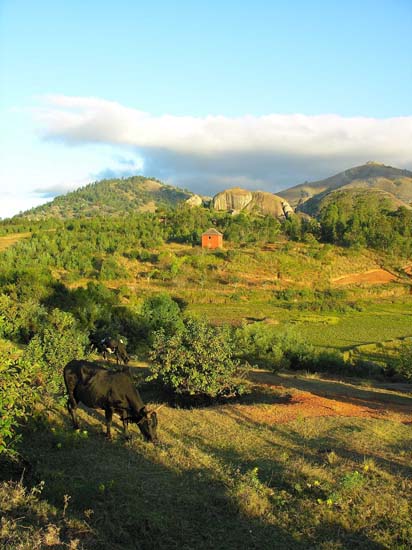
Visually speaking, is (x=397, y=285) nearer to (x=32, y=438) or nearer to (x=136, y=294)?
(x=136, y=294)

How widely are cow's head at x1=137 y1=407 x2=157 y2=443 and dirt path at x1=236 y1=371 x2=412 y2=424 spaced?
11.8 ft

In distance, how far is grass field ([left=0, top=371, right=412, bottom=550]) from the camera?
19.8 feet

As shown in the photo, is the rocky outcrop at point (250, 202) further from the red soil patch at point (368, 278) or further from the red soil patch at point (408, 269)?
the red soil patch at point (368, 278)

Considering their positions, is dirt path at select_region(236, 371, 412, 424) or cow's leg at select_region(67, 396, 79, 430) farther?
dirt path at select_region(236, 371, 412, 424)

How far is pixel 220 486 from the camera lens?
7.54m

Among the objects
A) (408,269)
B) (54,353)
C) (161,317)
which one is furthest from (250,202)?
(54,353)

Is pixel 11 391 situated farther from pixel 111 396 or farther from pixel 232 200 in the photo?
pixel 232 200

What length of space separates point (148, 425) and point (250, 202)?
138 metres

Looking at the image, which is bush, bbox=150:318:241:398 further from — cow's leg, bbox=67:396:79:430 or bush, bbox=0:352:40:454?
bush, bbox=0:352:40:454

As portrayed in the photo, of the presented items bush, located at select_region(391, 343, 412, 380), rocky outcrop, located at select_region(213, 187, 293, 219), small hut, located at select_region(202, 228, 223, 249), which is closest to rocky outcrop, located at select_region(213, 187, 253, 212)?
rocky outcrop, located at select_region(213, 187, 293, 219)

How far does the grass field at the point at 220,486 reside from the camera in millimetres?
6047

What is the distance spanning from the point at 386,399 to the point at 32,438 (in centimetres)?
1327

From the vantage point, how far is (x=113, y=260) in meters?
63.2

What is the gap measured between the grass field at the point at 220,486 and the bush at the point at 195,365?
10.4 feet
